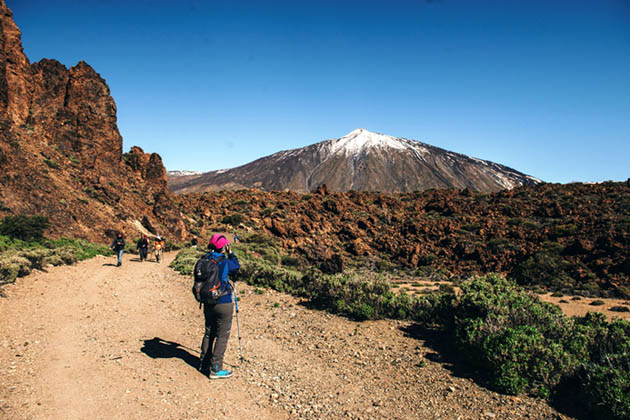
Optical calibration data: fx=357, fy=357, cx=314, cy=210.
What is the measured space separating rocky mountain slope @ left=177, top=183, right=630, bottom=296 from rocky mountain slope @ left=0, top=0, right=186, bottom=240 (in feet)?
18.4

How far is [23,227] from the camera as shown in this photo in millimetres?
13594

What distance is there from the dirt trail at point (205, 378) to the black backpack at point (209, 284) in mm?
1102

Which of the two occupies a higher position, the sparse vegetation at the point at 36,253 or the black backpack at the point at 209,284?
the black backpack at the point at 209,284

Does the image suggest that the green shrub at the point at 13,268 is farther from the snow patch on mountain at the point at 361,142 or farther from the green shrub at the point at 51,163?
the snow patch on mountain at the point at 361,142

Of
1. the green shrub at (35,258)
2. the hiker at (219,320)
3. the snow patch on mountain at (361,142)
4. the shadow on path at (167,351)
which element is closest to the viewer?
the hiker at (219,320)

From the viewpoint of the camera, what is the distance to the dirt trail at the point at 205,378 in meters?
4.02

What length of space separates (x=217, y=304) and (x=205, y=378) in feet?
3.35

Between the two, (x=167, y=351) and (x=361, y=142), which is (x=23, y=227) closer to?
(x=167, y=351)

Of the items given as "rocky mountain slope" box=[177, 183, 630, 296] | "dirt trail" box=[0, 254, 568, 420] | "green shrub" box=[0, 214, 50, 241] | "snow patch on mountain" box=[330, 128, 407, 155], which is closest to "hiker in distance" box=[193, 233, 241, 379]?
"dirt trail" box=[0, 254, 568, 420]

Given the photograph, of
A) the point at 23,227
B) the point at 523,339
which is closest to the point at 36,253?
the point at 23,227

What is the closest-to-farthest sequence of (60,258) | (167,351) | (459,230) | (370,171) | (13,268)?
(167,351), (13,268), (60,258), (459,230), (370,171)

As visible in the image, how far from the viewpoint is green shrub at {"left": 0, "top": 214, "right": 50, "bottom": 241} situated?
13.2m

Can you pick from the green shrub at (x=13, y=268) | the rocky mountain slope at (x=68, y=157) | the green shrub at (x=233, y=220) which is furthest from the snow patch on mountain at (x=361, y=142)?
the green shrub at (x=13, y=268)

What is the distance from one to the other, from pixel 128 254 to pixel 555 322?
680 inches
